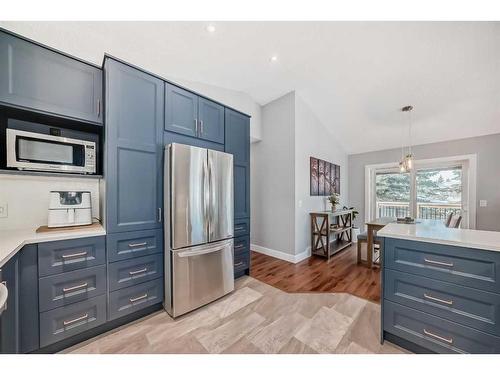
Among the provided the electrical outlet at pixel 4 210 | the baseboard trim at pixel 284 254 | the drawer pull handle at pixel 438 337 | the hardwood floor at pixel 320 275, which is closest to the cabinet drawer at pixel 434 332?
the drawer pull handle at pixel 438 337

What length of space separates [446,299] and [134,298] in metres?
2.37

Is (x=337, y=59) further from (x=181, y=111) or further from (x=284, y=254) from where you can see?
(x=284, y=254)

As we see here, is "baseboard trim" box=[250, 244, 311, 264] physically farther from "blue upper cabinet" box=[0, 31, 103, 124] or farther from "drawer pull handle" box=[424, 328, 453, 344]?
"blue upper cabinet" box=[0, 31, 103, 124]

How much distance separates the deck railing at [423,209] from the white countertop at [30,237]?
559cm

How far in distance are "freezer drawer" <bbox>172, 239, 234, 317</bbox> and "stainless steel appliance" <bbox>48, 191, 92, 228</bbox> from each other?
0.84 m

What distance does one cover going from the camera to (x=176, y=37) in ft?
6.77

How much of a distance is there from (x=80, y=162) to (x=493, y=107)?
18.7 ft

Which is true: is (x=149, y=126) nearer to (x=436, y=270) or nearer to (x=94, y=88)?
(x=94, y=88)

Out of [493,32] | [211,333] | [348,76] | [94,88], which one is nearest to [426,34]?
[493,32]

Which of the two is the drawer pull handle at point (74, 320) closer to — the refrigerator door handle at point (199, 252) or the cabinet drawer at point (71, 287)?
the cabinet drawer at point (71, 287)

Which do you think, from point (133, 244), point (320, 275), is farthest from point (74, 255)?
point (320, 275)

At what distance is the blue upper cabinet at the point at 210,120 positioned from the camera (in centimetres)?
222

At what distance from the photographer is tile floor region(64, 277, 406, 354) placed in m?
1.50

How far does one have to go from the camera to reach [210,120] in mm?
2312
